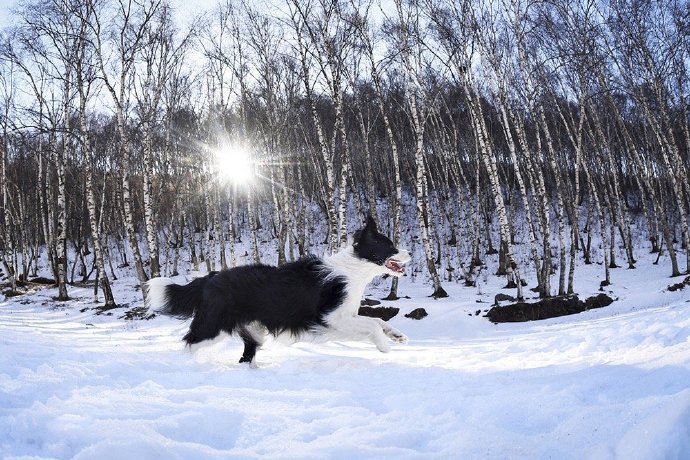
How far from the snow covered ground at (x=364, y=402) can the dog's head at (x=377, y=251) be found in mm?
1040

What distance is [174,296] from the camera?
5848mm

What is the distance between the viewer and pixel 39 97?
63.4 feet

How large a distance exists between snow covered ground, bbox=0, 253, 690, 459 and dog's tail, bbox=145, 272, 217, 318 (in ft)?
1.81

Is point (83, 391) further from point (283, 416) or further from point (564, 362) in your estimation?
point (564, 362)

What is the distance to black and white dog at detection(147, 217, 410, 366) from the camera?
543 cm

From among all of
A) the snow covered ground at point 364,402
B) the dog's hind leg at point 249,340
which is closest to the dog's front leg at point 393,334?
the snow covered ground at point 364,402

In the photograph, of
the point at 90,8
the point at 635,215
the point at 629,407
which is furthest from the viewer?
the point at 635,215

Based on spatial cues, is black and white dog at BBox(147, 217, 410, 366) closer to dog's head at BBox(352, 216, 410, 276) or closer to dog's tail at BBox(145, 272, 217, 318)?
dog's head at BBox(352, 216, 410, 276)

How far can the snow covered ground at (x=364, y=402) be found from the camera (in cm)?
238

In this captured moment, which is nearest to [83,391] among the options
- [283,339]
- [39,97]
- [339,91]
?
[283,339]

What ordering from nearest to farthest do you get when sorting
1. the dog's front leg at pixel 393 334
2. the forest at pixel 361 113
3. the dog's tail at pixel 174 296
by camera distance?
1. the dog's front leg at pixel 393 334
2. the dog's tail at pixel 174 296
3. the forest at pixel 361 113

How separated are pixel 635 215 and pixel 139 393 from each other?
4079cm

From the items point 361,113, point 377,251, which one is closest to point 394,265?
point 377,251

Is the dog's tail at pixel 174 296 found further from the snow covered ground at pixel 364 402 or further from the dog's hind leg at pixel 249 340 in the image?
the dog's hind leg at pixel 249 340
